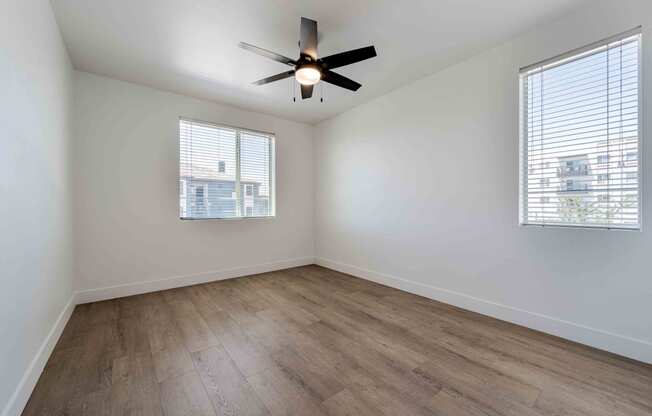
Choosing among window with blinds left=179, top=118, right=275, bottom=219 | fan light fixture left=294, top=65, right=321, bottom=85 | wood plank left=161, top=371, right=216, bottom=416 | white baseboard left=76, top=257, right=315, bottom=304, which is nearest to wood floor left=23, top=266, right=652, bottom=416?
wood plank left=161, top=371, right=216, bottom=416

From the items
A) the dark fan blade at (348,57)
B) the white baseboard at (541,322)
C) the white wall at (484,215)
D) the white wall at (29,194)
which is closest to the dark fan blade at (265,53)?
the dark fan blade at (348,57)

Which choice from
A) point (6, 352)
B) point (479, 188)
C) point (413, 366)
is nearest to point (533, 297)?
point (479, 188)

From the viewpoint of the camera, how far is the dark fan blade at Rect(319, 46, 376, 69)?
2098mm

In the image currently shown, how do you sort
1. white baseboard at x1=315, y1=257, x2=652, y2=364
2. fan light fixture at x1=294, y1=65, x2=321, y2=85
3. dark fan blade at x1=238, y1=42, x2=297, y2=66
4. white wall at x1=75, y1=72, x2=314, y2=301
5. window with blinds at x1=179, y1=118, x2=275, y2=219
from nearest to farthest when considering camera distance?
white baseboard at x1=315, y1=257, x2=652, y2=364
dark fan blade at x1=238, y1=42, x2=297, y2=66
fan light fixture at x1=294, y1=65, x2=321, y2=85
white wall at x1=75, y1=72, x2=314, y2=301
window with blinds at x1=179, y1=118, x2=275, y2=219

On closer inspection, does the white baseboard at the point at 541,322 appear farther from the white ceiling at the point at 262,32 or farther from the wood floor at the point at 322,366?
the white ceiling at the point at 262,32

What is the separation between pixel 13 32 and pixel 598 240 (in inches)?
165

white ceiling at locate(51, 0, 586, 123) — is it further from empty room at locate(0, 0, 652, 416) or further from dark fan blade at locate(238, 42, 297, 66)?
dark fan blade at locate(238, 42, 297, 66)

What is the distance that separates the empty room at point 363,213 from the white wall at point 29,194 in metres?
0.02

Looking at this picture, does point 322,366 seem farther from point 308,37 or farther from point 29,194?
point 308,37

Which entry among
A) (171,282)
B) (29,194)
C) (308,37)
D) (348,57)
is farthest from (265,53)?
(171,282)

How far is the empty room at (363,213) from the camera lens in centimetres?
161

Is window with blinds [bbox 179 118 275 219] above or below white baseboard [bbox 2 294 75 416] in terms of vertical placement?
above

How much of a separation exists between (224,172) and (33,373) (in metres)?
2.96

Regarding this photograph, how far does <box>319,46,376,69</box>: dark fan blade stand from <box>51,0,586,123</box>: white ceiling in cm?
35
